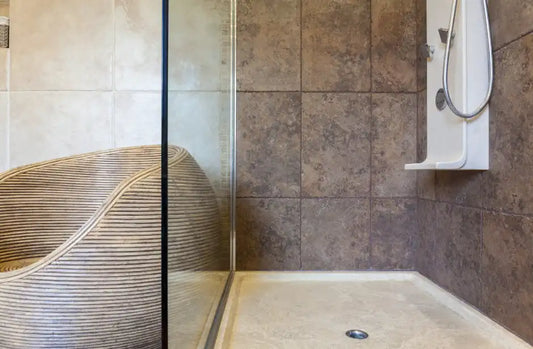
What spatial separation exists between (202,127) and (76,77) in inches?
48.9

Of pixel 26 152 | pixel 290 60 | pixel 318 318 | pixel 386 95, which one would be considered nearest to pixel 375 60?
pixel 386 95

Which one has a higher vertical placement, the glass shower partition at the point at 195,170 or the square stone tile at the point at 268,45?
the square stone tile at the point at 268,45

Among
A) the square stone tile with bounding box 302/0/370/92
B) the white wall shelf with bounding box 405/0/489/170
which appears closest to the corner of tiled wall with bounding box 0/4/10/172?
the square stone tile with bounding box 302/0/370/92

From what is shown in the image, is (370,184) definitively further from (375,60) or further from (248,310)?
(248,310)

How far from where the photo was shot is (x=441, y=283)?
1372mm

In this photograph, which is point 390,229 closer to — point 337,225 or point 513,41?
point 337,225

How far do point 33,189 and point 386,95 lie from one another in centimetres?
153

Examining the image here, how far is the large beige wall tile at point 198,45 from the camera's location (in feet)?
2.08

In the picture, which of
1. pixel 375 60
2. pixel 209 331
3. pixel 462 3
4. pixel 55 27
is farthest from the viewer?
pixel 55 27

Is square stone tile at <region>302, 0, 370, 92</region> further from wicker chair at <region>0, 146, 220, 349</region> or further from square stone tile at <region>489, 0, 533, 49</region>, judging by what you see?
wicker chair at <region>0, 146, 220, 349</region>

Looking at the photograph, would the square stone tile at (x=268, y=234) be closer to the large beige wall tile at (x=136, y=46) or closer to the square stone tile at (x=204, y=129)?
the square stone tile at (x=204, y=129)

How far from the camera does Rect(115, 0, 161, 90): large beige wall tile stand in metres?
1.80

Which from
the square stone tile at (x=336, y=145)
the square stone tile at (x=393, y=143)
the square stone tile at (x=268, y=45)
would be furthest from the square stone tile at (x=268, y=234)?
the square stone tile at (x=268, y=45)

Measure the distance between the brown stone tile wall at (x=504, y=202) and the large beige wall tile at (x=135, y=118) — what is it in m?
1.39
